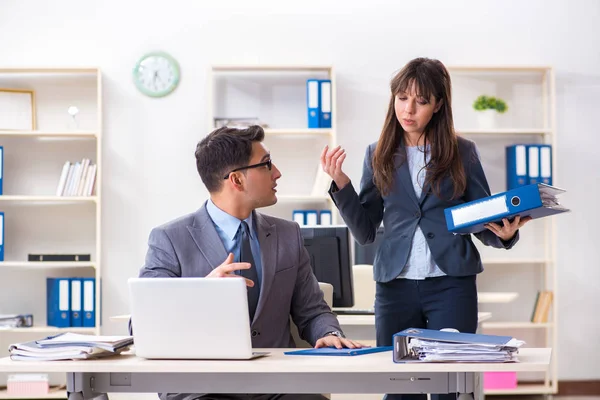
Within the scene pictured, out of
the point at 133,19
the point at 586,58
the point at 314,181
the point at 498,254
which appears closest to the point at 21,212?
the point at 133,19

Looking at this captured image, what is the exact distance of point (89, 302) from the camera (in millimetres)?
4945

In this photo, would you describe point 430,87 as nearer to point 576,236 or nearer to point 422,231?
point 422,231

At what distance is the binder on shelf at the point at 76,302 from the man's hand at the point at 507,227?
329 cm

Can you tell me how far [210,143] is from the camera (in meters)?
2.28

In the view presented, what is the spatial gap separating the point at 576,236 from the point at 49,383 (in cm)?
335

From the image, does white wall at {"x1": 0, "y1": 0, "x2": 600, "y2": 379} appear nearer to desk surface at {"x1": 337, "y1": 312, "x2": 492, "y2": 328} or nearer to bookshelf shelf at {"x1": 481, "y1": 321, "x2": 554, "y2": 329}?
bookshelf shelf at {"x1": 481, "y1": 321, "x2": 554, "y2": 329}

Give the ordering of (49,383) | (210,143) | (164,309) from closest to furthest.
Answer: (164,309), (210,143), (49,383)

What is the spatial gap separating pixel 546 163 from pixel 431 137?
109 inches

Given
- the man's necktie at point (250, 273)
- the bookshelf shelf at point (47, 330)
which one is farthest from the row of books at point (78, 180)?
the man's necktie at point (250, 273)

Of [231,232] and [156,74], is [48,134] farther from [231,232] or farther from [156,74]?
[231,232]

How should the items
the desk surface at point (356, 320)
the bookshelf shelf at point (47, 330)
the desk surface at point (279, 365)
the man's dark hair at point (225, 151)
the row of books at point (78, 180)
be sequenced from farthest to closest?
the row of books at point (78, 180)
the bookshelf shelf at point (47, 330)
the desk surface at point (356, 320)
the man's dark hair at point (225, 151)
the desk surface at point (279, 365)

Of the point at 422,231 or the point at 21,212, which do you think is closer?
the point at 422,231

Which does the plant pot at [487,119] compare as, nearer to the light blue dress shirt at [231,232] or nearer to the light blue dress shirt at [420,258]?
the light blue dress shirt at [420,258]

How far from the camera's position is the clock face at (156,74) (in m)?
5.21
